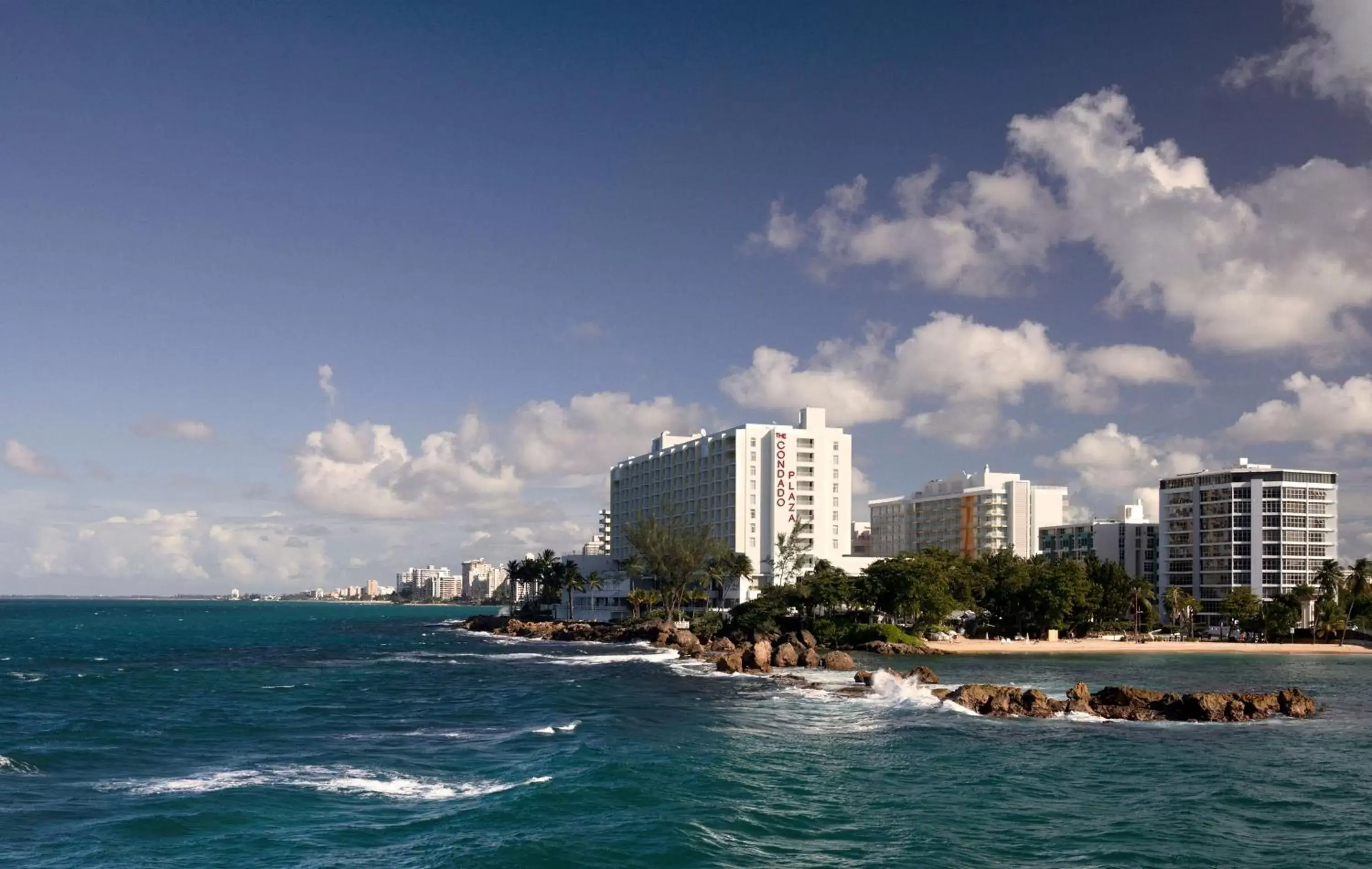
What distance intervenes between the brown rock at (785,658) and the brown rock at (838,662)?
2.86m

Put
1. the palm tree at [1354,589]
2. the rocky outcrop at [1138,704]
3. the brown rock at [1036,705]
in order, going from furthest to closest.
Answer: the palm tree at [1354,589], the brown rock at [1036,705], the rocky outcrop at [1138,704]

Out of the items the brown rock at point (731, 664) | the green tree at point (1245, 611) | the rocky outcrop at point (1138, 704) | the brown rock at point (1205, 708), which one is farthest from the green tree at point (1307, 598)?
the brown rock at point (1205, 708)

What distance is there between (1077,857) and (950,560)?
122952 mm

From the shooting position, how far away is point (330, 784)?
43.2 meters

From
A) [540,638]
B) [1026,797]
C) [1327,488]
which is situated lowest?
[540,638]

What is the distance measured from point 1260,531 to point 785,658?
121037 millimetres

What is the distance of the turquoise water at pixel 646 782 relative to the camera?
3394cm

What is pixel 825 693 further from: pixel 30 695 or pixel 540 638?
pixel 540 638

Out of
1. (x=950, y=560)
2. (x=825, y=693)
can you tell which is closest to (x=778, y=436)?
(x=950, y=560)

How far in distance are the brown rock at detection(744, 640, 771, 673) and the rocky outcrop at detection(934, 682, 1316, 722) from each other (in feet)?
93.1

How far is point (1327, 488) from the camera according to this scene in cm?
18588

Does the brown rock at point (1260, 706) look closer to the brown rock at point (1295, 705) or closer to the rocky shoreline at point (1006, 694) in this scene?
the rocky shoreline at point (1006, 694)

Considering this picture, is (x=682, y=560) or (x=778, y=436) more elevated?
(x=778, y=436)

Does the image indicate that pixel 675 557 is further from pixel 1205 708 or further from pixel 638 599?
pixel 1205 708
